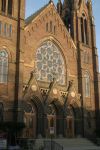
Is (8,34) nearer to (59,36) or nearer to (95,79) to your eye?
(59,36)

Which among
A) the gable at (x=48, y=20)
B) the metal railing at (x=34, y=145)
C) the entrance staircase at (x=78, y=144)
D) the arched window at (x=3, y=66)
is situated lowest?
the entrance staircase at (x=78, y=144)

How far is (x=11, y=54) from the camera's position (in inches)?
1288

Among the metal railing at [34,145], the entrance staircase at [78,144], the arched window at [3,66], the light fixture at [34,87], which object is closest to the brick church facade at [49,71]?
the arched window at [3,66]

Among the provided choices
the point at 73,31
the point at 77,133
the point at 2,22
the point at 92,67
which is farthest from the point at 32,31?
the point at 77,133

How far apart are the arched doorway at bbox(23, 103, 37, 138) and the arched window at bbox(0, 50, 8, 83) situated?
457 centimetres

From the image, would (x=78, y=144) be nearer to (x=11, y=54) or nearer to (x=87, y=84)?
(x=87, y=84)

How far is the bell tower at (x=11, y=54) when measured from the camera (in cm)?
3080

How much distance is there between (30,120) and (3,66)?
24.7 ft

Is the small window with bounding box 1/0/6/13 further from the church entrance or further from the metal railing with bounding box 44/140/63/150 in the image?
the metal railing with bounding box 44/140/63/150

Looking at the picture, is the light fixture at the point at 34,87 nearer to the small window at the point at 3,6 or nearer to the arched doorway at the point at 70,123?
the arched doorway at the point at 70,123

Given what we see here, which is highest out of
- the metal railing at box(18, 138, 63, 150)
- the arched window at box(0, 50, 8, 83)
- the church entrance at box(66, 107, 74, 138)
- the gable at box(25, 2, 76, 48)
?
the gable at box(25, 2, 76, 48)

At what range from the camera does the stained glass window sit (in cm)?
3625

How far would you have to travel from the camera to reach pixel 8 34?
109ft

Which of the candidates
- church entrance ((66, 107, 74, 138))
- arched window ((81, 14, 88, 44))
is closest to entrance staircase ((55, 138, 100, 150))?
church entrance ((66, 107, 74, 138))
